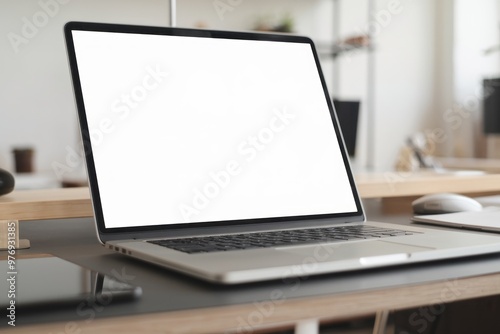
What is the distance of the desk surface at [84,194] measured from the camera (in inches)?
34.4

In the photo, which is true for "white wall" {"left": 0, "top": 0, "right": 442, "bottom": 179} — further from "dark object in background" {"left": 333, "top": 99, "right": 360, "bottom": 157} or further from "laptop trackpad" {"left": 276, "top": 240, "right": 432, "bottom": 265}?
"laptop trackpad" {"left": 276, "top": 240, "right": 432, "bottom": 265}

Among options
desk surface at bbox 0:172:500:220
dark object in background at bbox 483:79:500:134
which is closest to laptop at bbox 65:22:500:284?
desk surface at bbox 0:172:500:220

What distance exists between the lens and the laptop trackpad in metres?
0.63

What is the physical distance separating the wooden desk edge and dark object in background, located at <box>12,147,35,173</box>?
3.00 metres

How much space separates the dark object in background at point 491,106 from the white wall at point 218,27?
1.60 feet

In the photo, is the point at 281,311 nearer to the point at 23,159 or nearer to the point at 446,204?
the point at 446,204

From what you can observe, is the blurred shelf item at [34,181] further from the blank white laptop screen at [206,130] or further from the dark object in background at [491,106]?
the dark object in background at [491,106]

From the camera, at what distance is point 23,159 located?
334 cm

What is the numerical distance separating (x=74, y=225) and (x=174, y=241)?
297 millimetres

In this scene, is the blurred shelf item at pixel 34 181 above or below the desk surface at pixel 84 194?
below

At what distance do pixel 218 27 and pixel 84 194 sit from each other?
10.3ft

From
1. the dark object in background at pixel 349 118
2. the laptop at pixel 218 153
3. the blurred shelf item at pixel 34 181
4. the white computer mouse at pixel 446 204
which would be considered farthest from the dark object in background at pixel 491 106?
the laptop at pixel 218 153

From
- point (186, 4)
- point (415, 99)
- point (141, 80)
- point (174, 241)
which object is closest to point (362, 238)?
point (174, 241)

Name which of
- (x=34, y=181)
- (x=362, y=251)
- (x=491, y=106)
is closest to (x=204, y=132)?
(x=362, y=251)
